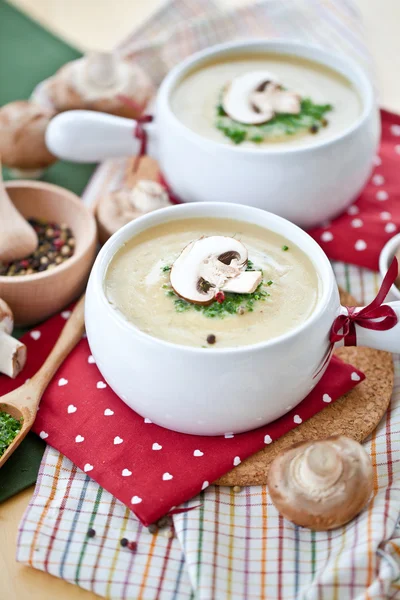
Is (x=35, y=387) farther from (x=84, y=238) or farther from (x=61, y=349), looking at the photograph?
(x=84, y=238)

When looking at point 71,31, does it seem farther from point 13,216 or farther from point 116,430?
point 116,430

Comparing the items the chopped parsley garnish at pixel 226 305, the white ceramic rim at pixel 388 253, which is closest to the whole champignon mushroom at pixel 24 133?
the chopped parsley garnish at pixel 226 305

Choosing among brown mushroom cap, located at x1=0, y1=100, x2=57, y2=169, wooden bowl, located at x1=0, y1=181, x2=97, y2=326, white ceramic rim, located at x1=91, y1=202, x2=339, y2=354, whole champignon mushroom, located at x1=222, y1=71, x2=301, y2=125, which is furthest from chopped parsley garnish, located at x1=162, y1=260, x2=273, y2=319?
brown mushroom cap, located at x1=0, y1=100, x2=57, y2=169

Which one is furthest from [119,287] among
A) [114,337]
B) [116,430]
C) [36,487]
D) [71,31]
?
[71,31]

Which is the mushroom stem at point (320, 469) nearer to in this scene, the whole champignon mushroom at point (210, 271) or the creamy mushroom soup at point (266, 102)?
the whole champignon mushroom at point (210, 271)

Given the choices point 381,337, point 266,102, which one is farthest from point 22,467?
point 266,102

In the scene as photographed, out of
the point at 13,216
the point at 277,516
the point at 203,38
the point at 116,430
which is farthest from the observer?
the point at 203,38
